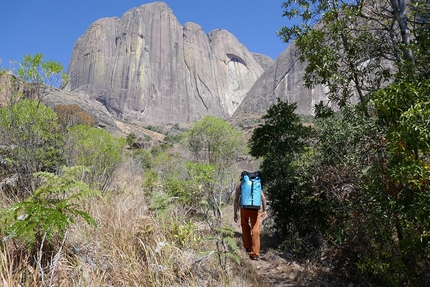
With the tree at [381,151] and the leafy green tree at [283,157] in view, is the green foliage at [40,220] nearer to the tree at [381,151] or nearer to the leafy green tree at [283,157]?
the tree at [381,151]

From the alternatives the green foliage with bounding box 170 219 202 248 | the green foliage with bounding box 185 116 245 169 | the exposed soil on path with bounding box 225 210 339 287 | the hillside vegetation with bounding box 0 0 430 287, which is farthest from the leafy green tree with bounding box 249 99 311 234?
the green foliage with bounding box 185 116 245 169

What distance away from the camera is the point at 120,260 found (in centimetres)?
273

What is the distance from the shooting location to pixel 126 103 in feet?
304

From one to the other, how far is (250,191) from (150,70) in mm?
98261

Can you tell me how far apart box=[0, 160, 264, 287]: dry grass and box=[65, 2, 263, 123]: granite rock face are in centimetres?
9055

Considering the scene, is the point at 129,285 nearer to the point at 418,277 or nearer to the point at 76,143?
the point at 418,277

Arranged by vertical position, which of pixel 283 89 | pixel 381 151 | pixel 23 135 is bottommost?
pixel 381 151

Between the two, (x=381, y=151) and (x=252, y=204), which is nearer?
(x=381, y=151)

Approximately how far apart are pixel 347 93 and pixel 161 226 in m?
4.79

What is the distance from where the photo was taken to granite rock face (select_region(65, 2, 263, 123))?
94.1 meters

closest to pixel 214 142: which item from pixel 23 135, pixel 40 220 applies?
pixel 23 135

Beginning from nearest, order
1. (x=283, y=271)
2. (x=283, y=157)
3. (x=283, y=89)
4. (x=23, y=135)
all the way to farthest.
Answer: (x=283, y=271), (x=23, y=135), (x=283, y=157), (x=283, y=89)

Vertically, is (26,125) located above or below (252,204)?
above

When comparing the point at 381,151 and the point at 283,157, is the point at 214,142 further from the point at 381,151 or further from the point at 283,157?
the point at 381,151
